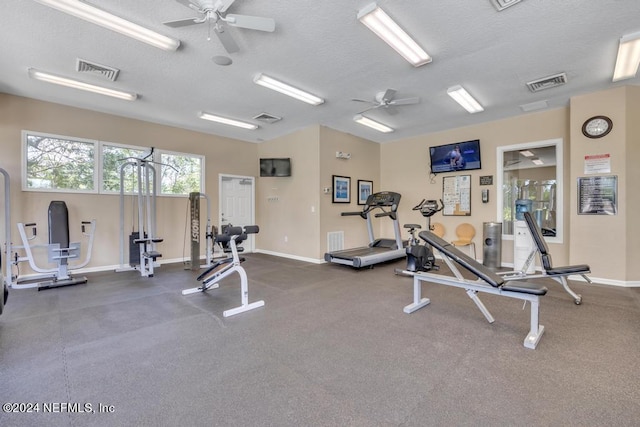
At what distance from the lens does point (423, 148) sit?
22.7ft

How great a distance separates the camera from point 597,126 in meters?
4.45

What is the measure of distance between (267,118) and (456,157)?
4.20m

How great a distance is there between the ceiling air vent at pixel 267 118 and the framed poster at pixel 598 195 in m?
5.41

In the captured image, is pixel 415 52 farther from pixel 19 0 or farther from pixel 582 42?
pixel 19 0

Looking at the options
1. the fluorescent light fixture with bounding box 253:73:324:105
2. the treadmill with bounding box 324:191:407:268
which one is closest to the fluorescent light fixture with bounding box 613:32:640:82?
the treadmill with bounding box 324:191:407:268

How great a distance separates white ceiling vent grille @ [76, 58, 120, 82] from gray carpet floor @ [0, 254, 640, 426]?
119 inches

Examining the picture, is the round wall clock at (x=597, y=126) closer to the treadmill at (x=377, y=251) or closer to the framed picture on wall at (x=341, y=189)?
the treadmill at (x=377, y=251)

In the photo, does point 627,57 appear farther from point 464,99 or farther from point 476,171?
point 476,171

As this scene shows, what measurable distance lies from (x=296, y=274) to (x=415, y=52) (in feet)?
12.6

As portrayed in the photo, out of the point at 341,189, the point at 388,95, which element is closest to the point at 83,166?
the point at 341,189

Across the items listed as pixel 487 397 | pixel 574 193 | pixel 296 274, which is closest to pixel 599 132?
pixel 574 193

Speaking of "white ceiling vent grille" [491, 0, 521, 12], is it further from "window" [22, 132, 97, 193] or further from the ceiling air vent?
"window" [22, 132, 97, 193]

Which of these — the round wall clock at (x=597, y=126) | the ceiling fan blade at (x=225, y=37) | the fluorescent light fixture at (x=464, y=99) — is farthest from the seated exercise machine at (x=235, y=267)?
the round wall clock at (x=597, y=126)

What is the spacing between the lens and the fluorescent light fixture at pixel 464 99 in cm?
433
